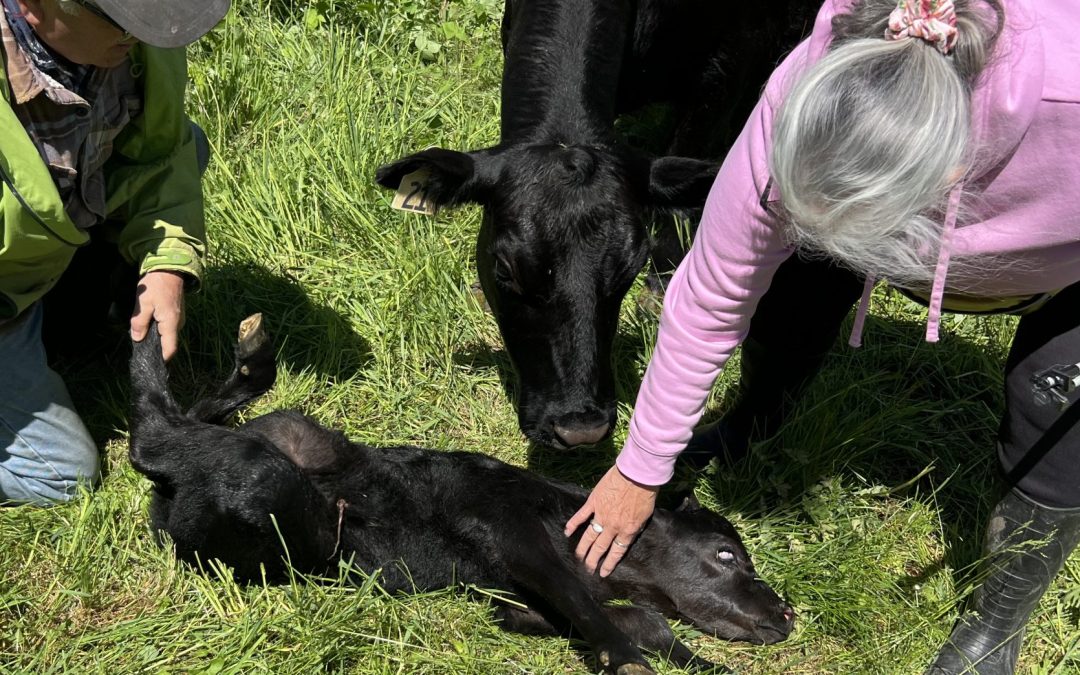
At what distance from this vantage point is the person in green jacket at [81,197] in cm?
300

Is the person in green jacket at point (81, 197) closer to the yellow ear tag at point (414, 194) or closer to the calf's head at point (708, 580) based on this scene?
the yellow ear tag at point (414, 194)

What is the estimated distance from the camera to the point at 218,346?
14.3 ft

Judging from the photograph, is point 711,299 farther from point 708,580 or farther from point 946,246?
point 708,580

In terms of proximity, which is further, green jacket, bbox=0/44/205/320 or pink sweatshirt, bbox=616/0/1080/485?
green jacket, bbox=0/44/205/320

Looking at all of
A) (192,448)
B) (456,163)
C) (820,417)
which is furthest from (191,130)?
(820,417)

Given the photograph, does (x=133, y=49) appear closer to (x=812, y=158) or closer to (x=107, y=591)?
(x=107, y=591)

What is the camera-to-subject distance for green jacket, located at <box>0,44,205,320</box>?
Answer: 3.37 meters

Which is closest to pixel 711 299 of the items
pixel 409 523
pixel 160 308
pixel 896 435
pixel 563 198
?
pixel 563 198

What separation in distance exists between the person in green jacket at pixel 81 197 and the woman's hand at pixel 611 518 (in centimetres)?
154

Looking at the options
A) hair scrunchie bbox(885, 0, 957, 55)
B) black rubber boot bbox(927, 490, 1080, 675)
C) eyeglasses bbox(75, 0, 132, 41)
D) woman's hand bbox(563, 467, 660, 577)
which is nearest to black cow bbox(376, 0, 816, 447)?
woman's hand bbox(563, 467, 660, 577)

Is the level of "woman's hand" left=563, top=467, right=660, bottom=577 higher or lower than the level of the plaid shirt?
lower

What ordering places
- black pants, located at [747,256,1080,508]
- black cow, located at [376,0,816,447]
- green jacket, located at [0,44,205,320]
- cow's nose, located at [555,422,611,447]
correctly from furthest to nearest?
black cow, located at [376,0,816,447]
cow's nose, located at [555,422,611,447]
green jacket, located at [0,44,205,320]
black pants, located at [747,256,1080,508]

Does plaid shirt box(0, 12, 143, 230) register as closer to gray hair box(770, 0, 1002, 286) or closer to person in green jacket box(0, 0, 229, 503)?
person in green jacket box(0, 0, 229, 503)

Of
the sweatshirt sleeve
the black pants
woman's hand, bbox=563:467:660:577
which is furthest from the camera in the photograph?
woman's hand, bbox=563:467:660:577
